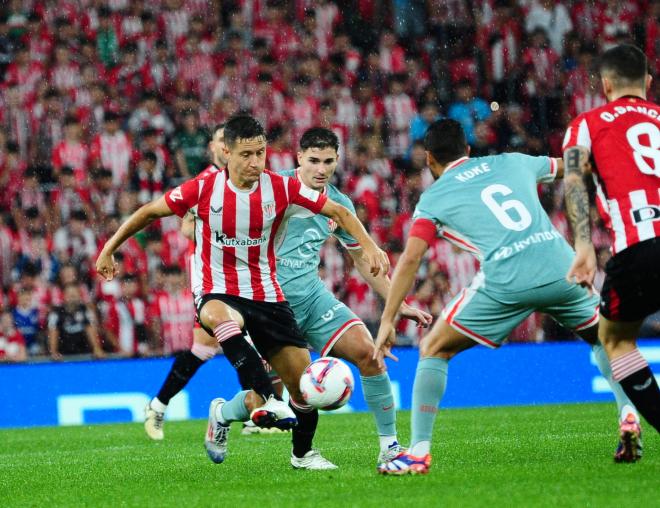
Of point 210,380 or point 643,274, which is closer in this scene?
point 643,274

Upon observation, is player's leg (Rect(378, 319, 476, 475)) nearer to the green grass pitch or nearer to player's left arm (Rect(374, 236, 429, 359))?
the green grass pitch

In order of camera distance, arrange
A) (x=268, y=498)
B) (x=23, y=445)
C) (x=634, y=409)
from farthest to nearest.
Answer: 1. (x=23, y=445)
2. (x=634, y=409)
3. (x=268, y=498)

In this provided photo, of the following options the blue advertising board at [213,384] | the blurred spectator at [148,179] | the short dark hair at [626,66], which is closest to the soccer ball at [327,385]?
the short dark hair at [626,66]

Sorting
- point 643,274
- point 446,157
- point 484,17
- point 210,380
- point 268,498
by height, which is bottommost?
point 210,380

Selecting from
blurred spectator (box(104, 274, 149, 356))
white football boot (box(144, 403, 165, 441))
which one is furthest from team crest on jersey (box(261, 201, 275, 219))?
blurred spectator (box(104, 274, 149, 356))

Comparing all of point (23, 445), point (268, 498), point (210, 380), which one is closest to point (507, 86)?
point (210, 380)

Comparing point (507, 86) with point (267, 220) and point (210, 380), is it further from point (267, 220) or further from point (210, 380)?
point (267, 220)

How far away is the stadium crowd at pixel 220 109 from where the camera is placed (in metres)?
13.5

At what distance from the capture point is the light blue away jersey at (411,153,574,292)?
19.4 feet

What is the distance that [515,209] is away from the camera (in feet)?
19.6

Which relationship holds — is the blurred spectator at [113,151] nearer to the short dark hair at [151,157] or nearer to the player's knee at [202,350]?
the short dark hair at [151,157]

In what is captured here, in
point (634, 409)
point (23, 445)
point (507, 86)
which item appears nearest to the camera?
point (634, 409)

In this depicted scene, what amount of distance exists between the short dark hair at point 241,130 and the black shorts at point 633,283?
2217 millimetres

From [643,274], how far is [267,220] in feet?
7.49
